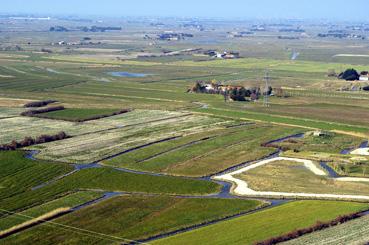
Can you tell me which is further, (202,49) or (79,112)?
(202,49)

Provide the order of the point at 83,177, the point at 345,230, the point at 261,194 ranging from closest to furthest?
A: 1. the point at 345,230
2. the point at 261,194
3. the point at 83,177

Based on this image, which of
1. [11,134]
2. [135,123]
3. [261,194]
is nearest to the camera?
[261,194]

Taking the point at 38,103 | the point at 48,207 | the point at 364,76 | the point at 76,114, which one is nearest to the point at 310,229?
the point at 48,207

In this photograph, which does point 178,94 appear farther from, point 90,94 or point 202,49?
point 202,49

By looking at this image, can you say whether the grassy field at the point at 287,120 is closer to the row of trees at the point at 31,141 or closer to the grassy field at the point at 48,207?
the row of trees at the point at 31,141

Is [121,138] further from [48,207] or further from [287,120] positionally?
[48,207]

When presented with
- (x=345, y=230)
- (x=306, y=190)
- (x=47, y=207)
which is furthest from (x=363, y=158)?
(x=47, y=207)

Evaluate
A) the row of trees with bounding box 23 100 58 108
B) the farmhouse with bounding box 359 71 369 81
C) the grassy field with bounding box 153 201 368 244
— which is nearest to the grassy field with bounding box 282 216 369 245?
the grassy field with bounding box 153 201 368 244
